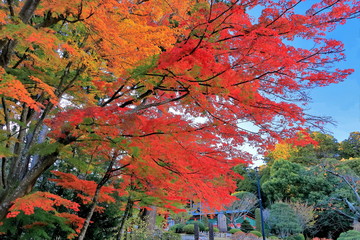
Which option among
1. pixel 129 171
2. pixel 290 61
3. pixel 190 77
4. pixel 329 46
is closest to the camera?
pixel 290 61

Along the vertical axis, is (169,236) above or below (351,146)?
below

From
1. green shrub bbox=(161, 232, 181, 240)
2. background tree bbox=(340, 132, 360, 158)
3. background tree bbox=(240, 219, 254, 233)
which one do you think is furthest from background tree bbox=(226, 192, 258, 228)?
green shrub bbox=(161, 232, 181, 240)

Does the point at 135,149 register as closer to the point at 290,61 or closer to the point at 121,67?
the point at 121,67

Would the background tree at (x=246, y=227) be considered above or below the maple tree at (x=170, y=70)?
below

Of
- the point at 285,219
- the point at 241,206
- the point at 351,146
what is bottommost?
the point at 285,219

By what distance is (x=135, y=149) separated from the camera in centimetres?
458

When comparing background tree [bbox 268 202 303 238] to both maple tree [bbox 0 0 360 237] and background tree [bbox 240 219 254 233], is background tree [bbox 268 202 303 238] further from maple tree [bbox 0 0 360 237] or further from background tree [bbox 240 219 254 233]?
maple tree [bbox 0 0 360 237]

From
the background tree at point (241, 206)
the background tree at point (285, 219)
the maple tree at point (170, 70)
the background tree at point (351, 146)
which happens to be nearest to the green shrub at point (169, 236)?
the maple tree at point (170, 70)

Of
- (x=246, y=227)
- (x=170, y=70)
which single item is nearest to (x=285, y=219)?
(x=246, y=227)

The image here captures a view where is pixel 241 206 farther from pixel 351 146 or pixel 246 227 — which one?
pixel 351 146

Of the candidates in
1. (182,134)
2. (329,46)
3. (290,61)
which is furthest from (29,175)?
(329,46)

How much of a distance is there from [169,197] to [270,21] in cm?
559

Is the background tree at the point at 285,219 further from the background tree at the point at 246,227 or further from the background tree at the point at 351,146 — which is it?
the background tree at the point at 351,146

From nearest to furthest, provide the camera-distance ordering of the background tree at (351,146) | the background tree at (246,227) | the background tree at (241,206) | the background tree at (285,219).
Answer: the background tree at (285,219) < the background tree at (246,227) < the background tree at (241,206) < the background tree at (351,146)
